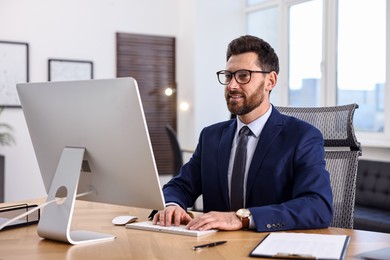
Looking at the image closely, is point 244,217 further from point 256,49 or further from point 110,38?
point 110,38

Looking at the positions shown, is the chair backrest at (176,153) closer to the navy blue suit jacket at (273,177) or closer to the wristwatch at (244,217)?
the navy blue suit jacket at (273,177)

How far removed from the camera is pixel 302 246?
56.2 inches

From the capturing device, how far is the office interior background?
4.66 m

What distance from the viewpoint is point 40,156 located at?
70.1 inches

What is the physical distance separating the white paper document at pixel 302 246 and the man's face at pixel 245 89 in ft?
1.89

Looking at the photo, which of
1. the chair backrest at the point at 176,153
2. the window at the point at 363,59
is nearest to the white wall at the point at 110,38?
the chair backrest at the point at 176,153

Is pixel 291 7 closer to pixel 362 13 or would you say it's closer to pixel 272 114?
pixel 362 13

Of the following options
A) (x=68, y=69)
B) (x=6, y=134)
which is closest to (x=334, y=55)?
(x=68, y=69)

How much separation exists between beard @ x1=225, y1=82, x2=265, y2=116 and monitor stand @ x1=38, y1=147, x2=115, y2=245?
0.64 metres

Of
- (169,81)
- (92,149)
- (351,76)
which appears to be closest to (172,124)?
(169,81)

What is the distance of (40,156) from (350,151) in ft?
4.06

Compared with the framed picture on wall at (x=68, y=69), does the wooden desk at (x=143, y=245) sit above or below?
below

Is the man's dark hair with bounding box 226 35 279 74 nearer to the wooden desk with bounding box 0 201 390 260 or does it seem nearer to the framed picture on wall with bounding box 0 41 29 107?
the wooden desk with bounding box 0 201 390 260

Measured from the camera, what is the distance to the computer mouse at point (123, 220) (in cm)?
182
